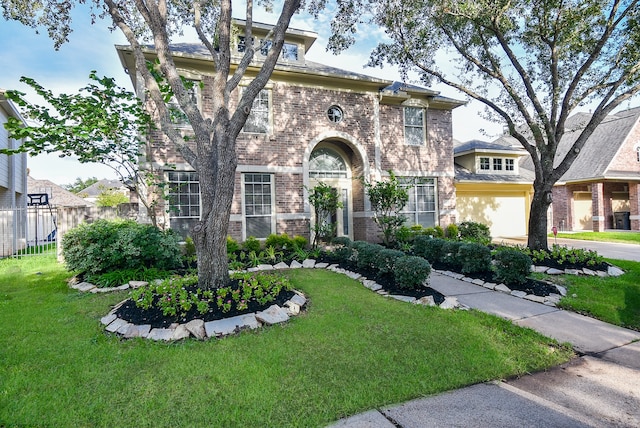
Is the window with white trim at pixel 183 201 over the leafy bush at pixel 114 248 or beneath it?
over

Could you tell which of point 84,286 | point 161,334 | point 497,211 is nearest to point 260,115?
point 84,286

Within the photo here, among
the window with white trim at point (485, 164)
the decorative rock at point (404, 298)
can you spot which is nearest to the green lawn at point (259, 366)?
the decorative rock at point (404, 298)

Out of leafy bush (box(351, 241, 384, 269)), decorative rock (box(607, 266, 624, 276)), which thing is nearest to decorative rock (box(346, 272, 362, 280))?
leafy bush (box(351, 241, 384, 269))

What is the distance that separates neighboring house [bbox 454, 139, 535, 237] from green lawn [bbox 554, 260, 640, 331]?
8640 mm

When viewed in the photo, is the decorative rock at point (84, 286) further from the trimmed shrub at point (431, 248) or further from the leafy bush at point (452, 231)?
the leafy bush at point (452, 231)

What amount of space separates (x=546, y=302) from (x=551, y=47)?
22.7ft

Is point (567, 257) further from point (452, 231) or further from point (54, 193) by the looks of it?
point (54, 193)

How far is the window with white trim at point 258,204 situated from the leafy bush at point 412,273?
18.0 ft

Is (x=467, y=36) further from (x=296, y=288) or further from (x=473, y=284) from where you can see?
(x=296, y=288)

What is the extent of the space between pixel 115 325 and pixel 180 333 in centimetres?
108

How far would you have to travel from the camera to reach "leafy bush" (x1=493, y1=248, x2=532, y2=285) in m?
6.14

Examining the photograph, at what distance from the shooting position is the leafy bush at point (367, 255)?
23.0 ft

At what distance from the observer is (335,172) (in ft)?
39.9

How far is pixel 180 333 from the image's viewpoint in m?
4.04
